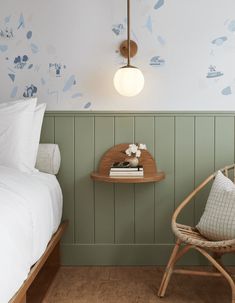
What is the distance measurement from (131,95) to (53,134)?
2.07 ft

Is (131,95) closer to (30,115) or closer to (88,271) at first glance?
(30,115)

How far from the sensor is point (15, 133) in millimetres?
2523

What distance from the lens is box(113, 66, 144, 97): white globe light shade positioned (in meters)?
2.71

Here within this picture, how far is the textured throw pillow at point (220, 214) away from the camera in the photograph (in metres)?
2.28

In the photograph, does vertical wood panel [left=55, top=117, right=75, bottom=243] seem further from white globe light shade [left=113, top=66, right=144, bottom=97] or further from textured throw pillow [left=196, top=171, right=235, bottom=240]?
textured throw pillow [left=196, top=171, right=235, bottom=240]

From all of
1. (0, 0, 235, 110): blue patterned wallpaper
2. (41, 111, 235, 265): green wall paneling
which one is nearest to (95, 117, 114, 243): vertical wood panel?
(41, 111, 235, 265): green wall paneling

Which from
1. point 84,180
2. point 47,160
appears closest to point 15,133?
point 47,160

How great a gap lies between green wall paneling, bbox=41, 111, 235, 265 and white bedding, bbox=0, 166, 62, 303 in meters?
0.39

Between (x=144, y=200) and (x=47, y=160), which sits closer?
(x=47, y=160)

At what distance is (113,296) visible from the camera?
2.41 metres

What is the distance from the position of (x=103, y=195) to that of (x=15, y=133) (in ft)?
2.65

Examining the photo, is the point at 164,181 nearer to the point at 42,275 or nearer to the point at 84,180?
the point at 84,180

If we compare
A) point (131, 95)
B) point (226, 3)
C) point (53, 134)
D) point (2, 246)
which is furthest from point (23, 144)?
point (226, 3)

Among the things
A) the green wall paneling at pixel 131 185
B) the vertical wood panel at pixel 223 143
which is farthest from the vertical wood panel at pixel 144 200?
the vertical wood panel at pixel 223 143
